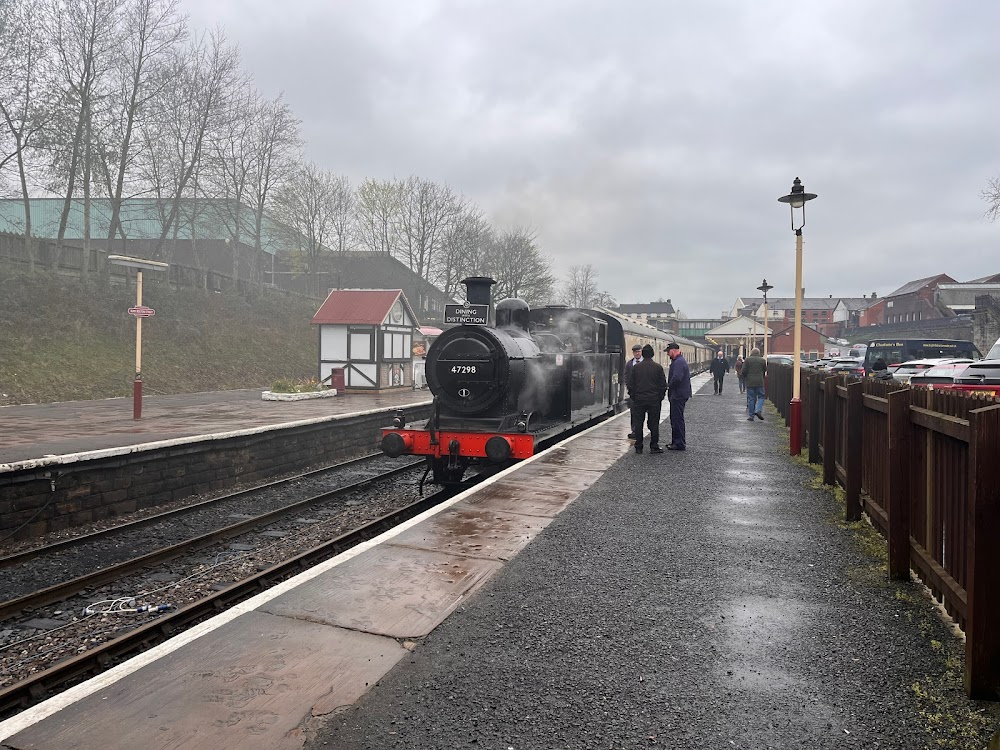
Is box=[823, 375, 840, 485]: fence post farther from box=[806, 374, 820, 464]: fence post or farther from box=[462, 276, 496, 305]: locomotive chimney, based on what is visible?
box=[462, 276, 496, 305]: locomotive chimney

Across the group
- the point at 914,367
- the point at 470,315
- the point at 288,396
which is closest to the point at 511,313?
the point at 470,315

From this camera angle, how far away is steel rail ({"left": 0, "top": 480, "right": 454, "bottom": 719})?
4273 millimetres

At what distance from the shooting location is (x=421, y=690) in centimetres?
318

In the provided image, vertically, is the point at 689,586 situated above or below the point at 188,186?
below

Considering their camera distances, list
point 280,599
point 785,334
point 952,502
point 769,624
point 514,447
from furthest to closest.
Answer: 1. point 785,334
2. point 514,447
3. point 280,599
4. point 769,624
5. point 952,502

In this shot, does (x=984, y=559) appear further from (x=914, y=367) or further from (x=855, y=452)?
(x=914, y=367)

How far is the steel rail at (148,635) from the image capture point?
14.0ft

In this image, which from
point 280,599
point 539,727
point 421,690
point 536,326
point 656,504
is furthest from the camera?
point 536,326

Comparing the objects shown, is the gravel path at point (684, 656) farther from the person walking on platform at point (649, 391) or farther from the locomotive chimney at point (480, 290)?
the locomotive chimney at point (480, 290)

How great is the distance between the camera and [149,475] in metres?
10.1

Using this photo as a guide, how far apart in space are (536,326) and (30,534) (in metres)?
8.27

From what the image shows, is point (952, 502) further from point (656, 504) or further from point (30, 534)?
point (30, 534)

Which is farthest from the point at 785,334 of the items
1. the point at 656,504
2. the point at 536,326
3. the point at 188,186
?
the point at 656,504

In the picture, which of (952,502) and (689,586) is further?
(689,586)
